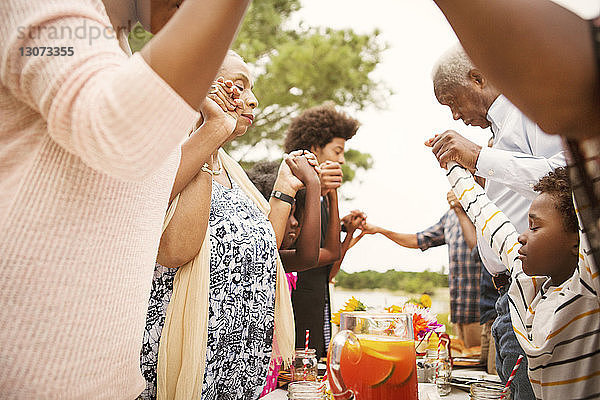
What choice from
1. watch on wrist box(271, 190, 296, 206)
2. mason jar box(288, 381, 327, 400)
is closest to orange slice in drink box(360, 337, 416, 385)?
mason jar box(288, 381, 327, 400)

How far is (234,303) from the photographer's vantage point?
127cm

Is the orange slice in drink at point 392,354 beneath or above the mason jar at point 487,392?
above

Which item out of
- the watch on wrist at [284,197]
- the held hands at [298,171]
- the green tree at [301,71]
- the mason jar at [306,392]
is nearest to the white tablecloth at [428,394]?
the mason jar at [306,392]

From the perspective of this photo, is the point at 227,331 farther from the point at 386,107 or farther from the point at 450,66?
the point at 386,107

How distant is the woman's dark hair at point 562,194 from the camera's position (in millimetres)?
1029

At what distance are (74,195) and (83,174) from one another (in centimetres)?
2

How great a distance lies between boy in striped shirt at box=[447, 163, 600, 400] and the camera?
0.74 meters

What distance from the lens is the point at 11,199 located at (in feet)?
1.67

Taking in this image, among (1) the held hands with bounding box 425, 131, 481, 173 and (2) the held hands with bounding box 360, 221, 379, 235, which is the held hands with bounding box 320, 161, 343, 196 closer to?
(2) the held hands with bounding box 360, 221, 379, 235

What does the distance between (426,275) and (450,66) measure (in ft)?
8.27

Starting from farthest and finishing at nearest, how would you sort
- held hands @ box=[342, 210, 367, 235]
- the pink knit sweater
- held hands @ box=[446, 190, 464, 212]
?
held hands @ box=[342, 210, 367, 235] → held hands @ box=[446, 190, 464, 212] → the pink knit sweater

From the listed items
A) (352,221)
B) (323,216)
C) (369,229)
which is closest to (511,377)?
(323,216)

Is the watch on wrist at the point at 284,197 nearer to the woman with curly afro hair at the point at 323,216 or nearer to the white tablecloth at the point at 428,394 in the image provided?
the woman with curly afro hair at the point at 323,216

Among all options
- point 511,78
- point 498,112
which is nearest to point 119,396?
point 511,78
